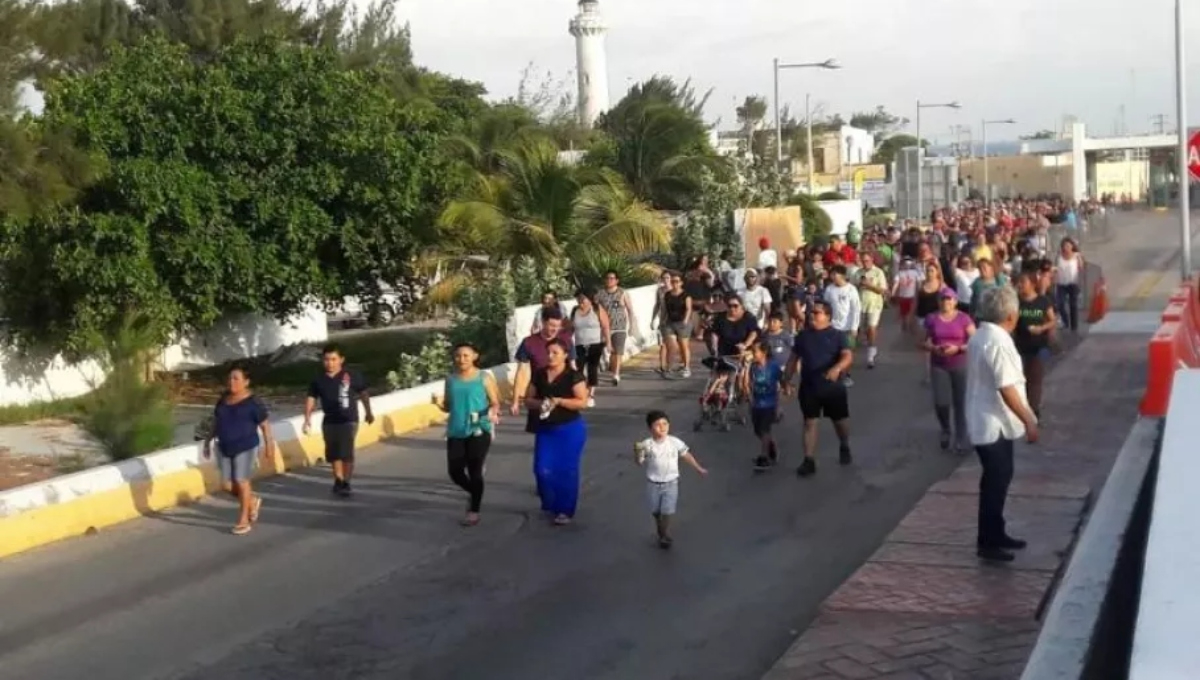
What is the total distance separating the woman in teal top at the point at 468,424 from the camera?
1102cm

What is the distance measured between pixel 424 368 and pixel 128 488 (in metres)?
8.55

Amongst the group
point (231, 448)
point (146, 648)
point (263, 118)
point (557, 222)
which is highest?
point (263, 118)

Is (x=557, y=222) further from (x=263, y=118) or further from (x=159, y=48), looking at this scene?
(x=159, y=48)

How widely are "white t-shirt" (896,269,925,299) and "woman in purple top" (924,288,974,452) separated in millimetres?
7343

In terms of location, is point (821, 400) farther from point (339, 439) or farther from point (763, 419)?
point (339, 439)

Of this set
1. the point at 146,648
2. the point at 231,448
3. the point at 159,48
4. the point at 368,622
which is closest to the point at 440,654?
the point at 368,622

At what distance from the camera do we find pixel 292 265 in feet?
90.0

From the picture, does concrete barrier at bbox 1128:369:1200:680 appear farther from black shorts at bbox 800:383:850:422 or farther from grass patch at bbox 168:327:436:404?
grass patch at bbox 168:327:436:404

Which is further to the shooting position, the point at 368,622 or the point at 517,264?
the point at 517,264

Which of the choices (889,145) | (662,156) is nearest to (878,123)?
(889,145)

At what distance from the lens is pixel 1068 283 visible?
21.9 metres

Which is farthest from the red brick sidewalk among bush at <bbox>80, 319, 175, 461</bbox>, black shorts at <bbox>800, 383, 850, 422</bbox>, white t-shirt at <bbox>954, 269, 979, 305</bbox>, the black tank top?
bush at <bbox>80, 319, 175, 461</bbox>

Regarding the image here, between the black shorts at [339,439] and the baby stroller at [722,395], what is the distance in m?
4.03

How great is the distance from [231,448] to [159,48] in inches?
754
